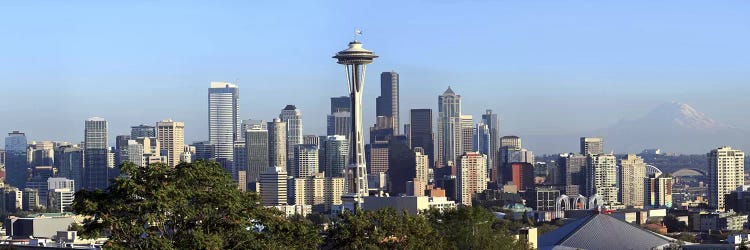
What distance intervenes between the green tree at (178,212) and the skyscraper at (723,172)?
525ft

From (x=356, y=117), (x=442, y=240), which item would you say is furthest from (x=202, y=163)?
(x=356, y=117)

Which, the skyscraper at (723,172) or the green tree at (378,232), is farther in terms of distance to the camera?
the skyscraper at (723,172)

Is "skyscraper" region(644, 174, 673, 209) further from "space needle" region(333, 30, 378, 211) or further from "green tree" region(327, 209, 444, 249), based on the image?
"green tree" region(327, 209, 444, 249)

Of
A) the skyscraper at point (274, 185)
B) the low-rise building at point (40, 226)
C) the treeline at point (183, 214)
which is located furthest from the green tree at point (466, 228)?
the skyscraper at point (274, 185)

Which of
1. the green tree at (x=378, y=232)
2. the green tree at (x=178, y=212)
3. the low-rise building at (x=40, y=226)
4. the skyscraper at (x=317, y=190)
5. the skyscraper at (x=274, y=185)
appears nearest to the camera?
the green tree at (x=178, y=212)

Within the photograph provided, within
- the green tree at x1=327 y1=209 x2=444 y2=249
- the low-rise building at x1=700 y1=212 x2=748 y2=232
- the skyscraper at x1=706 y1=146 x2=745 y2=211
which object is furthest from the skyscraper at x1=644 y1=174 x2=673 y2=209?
the green tree at x1=327 y1=209 x2=444 y2=249

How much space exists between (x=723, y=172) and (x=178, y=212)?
17048cm

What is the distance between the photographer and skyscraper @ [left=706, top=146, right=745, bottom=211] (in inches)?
7520

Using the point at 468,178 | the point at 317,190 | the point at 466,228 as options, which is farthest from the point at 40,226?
the point at 468,178

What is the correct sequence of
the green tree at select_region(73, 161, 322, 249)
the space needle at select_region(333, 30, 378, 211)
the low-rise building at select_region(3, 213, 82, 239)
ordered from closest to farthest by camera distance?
the green tree at select_region(73, 161, 322, 249) < the low-rise building at select_region(3, 213, 82, 239) < the space needle at select_region(333, 30, 378, 211)

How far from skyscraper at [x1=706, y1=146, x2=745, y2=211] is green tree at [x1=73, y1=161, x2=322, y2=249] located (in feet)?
525

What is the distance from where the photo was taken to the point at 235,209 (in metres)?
30.8

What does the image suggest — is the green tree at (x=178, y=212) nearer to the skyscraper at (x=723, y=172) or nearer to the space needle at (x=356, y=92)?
the space needle at (x=356, y=92)

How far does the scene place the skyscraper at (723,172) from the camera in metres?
191
